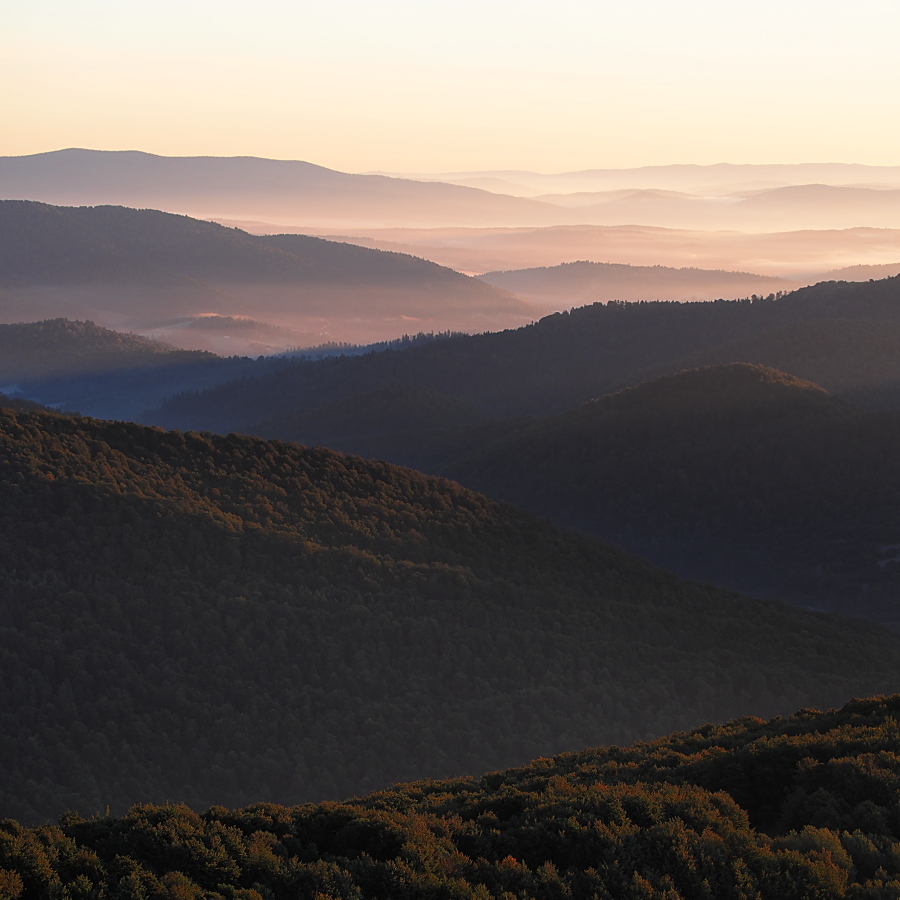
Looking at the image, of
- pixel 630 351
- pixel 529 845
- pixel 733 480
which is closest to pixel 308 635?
pixel 529 845

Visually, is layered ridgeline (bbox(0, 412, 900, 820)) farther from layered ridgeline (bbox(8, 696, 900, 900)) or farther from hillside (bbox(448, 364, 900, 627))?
hillside (bbox(448, 364, 900, 627))

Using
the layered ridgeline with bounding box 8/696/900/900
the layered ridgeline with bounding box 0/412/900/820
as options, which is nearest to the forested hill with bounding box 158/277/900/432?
the layered ridgeline with bounding box 0/412/900/820

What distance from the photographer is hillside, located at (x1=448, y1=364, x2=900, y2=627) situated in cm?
8675

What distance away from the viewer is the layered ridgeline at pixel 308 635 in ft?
125

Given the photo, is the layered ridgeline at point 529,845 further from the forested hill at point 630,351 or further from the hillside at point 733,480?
the forested hill at point 630,351

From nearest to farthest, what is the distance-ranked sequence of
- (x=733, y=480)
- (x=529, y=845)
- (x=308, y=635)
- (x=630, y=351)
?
(x=529, y=845), (x=308, y=635), (x=733, y=480), (x=630, y=351)

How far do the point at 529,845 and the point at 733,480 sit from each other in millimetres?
82818

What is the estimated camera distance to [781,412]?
4139 inches

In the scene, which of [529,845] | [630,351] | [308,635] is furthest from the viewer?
[630,351]

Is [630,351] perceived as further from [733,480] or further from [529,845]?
[529,845]

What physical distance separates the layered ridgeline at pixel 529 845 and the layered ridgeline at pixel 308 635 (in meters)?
15.7

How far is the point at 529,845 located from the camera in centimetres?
1978

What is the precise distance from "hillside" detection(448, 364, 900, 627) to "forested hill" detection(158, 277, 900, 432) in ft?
74.2

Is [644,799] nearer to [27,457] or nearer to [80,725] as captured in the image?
[80,725]
